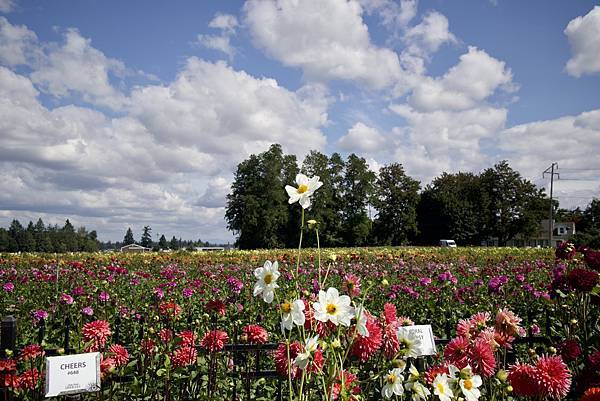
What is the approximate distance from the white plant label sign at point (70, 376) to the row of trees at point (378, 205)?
3526 centimetres

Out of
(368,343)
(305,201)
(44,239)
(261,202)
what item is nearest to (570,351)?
(368,343)

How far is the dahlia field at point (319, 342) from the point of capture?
1.37 m

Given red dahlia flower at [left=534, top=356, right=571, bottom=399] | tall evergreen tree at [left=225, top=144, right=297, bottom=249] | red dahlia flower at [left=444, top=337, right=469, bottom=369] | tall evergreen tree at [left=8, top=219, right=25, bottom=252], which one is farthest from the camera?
tall evergreen tree at [left=8, top=219, right=25, bottom=252]

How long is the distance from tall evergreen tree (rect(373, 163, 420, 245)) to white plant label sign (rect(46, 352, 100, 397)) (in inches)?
1665

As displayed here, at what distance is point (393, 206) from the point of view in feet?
148

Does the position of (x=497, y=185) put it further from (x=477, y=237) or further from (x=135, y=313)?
(x=135, y=313)

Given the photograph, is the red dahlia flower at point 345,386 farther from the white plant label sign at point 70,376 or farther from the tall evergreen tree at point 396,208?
the tall evergreen tree at point 396,208

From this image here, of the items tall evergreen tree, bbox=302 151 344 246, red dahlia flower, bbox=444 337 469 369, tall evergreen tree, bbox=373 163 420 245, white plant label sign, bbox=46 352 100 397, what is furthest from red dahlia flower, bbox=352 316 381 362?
tall evergreen tree, bbox=373 163 420 245

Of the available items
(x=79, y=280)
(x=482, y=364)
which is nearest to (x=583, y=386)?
(x=482, y=364)

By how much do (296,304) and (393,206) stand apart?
44641 millimetres

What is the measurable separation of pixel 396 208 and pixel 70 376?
44.2 metres

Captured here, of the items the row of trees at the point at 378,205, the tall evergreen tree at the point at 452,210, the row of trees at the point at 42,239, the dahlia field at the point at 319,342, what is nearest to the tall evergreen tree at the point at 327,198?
the row of trees at the point at 378,205

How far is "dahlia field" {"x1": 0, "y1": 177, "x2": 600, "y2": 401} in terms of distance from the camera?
4.50 ft

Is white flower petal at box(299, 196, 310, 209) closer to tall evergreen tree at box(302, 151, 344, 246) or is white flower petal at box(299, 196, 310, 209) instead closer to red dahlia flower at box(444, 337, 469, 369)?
red dahlia flower at box(444, 337, 469, 369)
